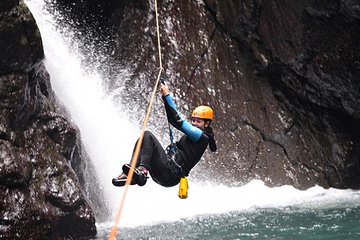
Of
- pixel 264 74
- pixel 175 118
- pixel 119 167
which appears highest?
pixel 264 74

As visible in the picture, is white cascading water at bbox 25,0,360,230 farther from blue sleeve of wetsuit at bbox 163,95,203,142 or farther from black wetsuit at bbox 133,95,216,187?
blue sleeve of wetsuit at bbox 163,95,203,142

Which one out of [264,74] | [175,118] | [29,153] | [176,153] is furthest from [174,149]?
[264,74]

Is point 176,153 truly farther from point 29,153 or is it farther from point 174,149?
point 29,153

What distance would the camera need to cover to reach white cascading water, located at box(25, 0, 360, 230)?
13.2 metres

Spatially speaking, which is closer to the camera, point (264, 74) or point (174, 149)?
point (174, 149)

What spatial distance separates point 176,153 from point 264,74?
9.57 meters

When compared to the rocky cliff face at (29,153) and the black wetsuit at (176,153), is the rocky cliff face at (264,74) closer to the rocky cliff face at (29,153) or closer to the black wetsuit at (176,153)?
the rocky cliff face at (29,153)

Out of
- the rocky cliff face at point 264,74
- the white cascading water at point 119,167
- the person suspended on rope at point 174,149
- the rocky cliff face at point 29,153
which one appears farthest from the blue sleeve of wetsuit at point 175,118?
the rocky cliff face at point 264,74

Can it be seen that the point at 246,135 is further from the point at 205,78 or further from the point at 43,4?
the point at 43,4

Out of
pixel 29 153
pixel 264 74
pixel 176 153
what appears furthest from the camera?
pixel 264 74

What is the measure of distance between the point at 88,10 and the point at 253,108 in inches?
271

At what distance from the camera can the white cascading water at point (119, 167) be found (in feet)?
43.4

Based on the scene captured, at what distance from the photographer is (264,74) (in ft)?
56.9

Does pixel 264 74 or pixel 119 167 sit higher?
pixel 264 74
